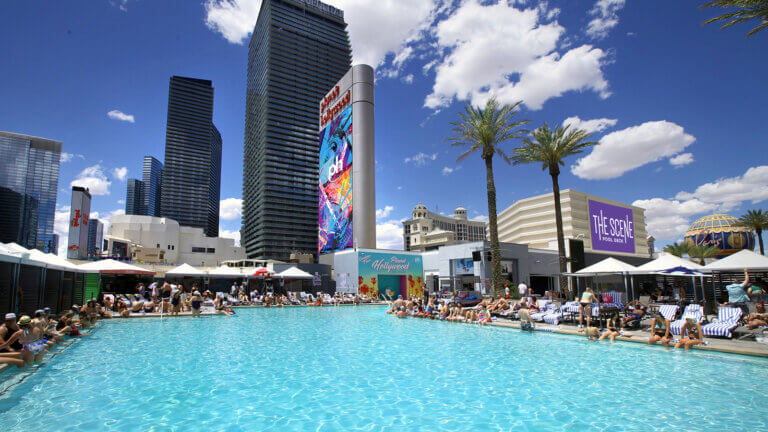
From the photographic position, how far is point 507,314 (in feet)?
56.7

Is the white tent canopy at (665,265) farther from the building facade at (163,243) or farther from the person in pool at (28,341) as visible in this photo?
the building facade at (163,243)

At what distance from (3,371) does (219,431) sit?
584 cm

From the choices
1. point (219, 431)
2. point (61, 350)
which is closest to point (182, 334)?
point (61, 350)

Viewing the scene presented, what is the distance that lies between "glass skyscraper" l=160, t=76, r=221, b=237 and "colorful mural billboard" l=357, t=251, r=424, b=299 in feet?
450

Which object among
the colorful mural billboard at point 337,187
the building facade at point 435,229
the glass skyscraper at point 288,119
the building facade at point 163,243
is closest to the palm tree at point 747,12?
the colorful mural billboard at point 337,187

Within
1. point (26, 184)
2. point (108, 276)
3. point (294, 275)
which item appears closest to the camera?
point (108, 276)

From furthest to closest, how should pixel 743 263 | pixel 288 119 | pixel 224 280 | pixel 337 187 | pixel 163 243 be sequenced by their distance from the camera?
pixel 288 119, pixel 163 243, pixel 337 187, pixel 224 280, pixel 743 263

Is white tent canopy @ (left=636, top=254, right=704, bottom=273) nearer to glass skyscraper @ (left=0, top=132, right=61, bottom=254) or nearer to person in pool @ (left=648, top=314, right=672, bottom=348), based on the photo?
person in pool @ (left=648, top=314, right=672, bottom=348)

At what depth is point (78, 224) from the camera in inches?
1640

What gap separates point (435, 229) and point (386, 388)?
12374 centimetres

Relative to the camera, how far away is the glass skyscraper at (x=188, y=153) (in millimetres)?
158125

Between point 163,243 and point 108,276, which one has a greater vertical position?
point 163,243

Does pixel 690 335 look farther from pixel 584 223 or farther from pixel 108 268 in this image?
pixel 584 223

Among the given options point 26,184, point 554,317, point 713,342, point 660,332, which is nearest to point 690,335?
point 713,342
